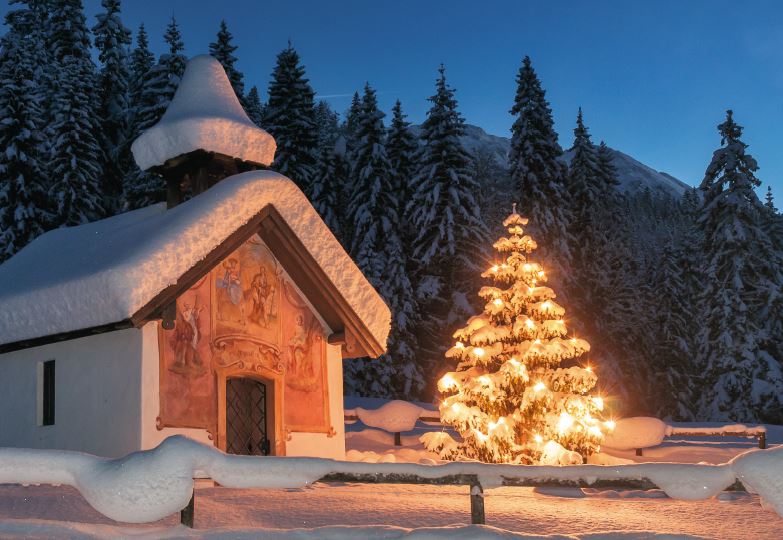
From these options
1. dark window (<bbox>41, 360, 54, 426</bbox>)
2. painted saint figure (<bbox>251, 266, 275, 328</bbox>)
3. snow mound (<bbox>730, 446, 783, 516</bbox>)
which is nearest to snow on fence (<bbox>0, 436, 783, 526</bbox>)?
snow mound (<bbox>730, 446, 783, 516</bbox>)

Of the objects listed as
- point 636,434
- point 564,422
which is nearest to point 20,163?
point 636,434

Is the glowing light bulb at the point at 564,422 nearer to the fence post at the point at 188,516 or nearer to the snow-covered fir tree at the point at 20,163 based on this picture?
the fence post at the point at 188,516

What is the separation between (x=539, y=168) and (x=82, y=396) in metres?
33.8

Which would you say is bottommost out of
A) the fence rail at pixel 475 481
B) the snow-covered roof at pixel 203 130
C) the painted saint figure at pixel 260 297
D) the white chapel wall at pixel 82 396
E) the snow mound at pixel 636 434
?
the snow mound at pixel 636 434

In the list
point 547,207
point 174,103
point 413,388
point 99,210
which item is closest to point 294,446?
point 174,103

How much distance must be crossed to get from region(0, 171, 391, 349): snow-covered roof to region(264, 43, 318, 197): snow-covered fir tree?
27.3 meters

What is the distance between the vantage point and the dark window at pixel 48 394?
651 inches

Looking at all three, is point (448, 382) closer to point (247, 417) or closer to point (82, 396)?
point (247, 417)

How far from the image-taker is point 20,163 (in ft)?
130

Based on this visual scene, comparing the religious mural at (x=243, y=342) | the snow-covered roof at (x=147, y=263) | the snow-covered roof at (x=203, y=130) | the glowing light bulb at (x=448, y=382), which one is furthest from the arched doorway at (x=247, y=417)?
the snow-covered roof at (x=203, y=130)

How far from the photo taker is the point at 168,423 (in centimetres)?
1509

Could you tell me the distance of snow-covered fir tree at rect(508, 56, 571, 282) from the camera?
44906 mm

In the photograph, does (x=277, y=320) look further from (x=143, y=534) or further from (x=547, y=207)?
(x=547, y=207)

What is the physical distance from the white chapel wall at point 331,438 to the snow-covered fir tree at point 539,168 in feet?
89.5
